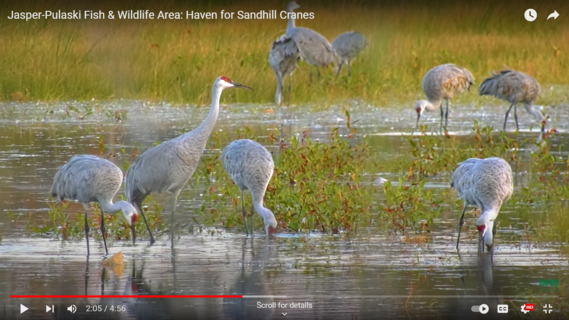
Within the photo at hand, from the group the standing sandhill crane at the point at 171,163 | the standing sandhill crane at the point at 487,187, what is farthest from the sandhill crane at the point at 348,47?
the standing sandhill crane at the point at 487,187

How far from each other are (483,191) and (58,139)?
720cm

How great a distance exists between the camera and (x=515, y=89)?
16.1 meters

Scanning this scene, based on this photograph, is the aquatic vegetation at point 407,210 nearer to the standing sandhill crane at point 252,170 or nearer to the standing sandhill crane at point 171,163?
the standing sandhill crane at point 252,170

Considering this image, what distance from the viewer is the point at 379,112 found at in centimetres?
1739

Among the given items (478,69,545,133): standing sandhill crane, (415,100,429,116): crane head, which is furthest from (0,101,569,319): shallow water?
(478,69,545,133): standing sandhill crane

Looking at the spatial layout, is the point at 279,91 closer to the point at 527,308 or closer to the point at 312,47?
the point at 312,47

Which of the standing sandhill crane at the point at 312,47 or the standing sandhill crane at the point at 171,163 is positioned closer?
the standing sandhill crane at the point at 171,163

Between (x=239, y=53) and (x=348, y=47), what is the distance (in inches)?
89.4

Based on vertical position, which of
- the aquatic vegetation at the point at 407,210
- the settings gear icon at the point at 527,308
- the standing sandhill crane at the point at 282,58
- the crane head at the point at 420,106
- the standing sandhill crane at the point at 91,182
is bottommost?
the settings gear icon at the point at 527,308

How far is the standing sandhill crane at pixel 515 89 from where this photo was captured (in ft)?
52.6

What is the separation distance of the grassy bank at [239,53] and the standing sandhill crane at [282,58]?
15.9 inches

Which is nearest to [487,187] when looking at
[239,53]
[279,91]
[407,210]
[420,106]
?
[407,210]

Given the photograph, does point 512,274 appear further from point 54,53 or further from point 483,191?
point 54,53

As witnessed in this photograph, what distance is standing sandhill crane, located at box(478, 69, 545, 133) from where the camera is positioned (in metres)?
16.0
